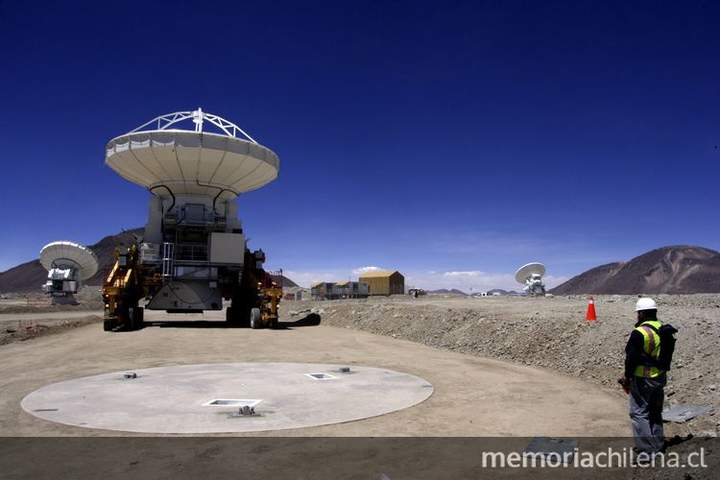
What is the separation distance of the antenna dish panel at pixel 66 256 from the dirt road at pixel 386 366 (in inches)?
1587

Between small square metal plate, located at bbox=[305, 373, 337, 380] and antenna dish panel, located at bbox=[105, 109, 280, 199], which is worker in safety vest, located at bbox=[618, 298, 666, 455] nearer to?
small square metal plate, located at bbox=[305, 373, 337, 380]

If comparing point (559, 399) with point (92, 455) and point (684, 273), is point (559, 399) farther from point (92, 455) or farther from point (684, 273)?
point (684, 273)

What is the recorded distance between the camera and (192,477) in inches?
234

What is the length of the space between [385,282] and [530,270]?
33.4 m

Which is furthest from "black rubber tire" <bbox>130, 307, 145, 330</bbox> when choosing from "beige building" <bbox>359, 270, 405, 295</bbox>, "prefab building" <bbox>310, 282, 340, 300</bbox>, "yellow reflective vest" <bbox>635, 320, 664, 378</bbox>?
"beige building" <bbox>359, 270, 405, 295</bbox>

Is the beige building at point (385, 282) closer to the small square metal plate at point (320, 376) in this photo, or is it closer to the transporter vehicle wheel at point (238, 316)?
the transporter vehicle wheel at point (238, 316)

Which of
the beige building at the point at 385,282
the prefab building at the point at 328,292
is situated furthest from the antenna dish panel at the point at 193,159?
the beige building at the point at 385,282

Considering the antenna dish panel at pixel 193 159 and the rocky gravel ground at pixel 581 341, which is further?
the antenna dish panel at pixel 193 159

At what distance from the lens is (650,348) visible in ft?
21.5

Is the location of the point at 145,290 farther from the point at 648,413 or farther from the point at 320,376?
the point at 648,413

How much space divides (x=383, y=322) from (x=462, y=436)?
2137 centimetres

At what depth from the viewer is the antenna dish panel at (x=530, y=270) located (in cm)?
5921

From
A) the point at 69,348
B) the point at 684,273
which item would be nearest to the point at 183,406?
the point at 69,348

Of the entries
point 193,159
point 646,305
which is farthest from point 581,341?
point 193,159
